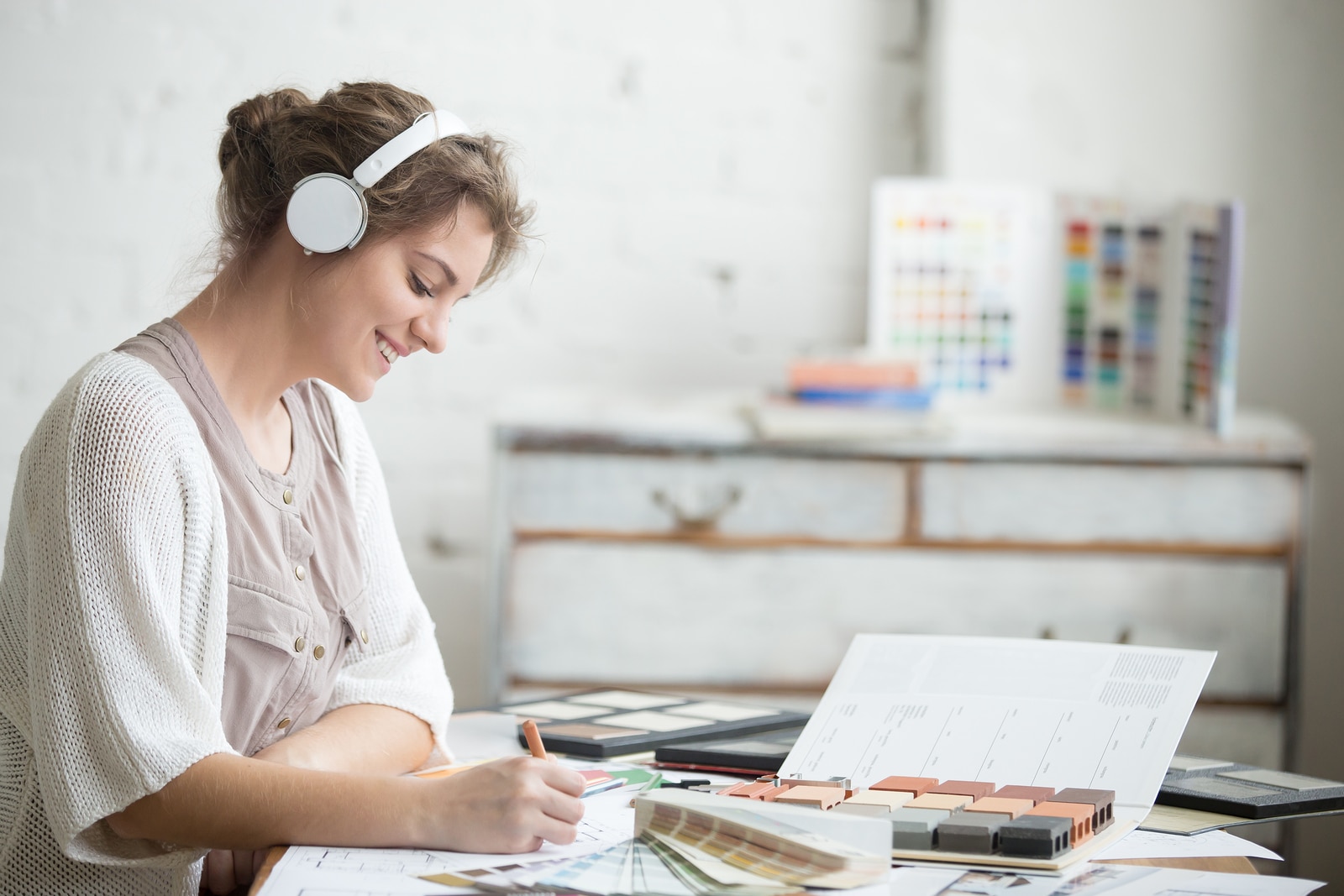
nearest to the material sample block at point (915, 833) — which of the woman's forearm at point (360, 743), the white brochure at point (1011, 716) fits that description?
the white brochure at point (1011, 716)

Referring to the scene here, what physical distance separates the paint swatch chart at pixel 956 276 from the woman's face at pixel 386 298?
118 centimetres

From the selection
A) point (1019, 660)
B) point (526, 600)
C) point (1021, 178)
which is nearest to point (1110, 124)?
point (1021, 178)

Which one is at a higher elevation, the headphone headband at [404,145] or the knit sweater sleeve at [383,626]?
the headphone headband at [404,145]

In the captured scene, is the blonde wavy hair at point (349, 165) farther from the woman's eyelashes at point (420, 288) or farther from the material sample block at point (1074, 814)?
the material sample block at point (1074, 814)

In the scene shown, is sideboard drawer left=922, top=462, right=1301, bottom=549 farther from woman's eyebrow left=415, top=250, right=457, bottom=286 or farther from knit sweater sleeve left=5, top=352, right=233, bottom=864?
knit sweater sleeve left=5, top=352, right=233, bottom=864

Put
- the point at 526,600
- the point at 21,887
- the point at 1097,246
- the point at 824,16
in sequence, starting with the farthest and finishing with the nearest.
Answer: the point at 824,16, the point at 1097,246, the point at 526,600, the point at 21,887

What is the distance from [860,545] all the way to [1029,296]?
537 mm

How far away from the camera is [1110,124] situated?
229 cm

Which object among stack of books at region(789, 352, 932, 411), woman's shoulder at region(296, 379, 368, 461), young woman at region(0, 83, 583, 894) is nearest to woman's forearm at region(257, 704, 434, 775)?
young woman at region(0, 83, 583, 894)

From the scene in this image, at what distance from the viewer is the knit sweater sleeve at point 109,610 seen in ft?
2.88

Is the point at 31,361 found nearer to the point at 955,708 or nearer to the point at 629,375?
the point at 629,375

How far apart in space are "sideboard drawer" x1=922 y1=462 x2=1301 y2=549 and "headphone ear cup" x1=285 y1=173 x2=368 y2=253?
1.15 metres

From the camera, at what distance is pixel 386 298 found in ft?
3.48

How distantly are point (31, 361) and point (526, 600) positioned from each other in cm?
98
